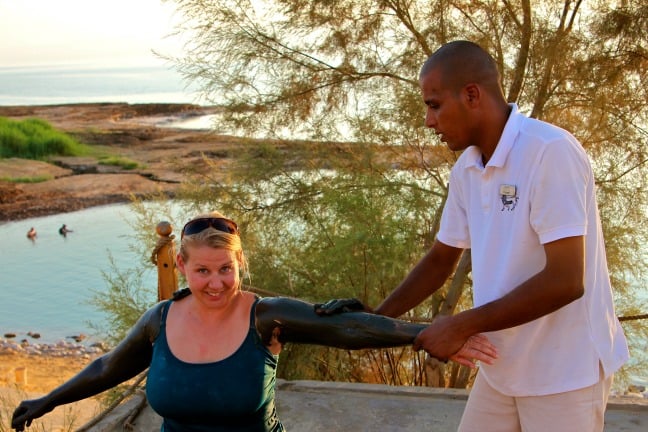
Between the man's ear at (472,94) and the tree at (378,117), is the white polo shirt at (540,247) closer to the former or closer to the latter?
the man's ear at (472,94)

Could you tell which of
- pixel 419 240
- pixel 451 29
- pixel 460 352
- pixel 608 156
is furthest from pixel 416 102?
pixel 460 352

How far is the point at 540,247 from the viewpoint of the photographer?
6.69 ft

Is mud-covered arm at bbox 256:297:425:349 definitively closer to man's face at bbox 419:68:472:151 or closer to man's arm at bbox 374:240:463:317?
man's arm at bbox 374:240:463:317

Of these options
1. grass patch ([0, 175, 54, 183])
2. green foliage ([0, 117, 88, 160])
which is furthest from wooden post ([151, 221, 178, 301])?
green foliage ([0, 117, 88, 160])

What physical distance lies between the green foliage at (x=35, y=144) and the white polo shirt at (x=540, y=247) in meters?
26.2

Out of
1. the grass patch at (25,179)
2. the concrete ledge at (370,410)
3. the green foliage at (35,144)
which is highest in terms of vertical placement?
the green foliage at (35,144)

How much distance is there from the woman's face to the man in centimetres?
59

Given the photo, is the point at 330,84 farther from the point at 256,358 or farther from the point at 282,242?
the point at 256,358

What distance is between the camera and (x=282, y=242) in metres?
7.41

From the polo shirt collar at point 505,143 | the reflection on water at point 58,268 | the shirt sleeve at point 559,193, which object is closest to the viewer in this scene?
the shirt sleeve at point 559,193

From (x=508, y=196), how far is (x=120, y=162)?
77.7 ft

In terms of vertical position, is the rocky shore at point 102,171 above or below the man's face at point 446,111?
below

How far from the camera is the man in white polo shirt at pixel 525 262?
1.94 meters

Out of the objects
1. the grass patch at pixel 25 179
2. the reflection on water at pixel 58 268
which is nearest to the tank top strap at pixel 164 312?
the reflection on water at pixel 58 268
